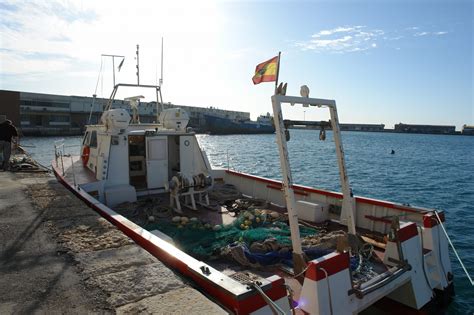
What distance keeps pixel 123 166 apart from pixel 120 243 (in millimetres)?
5071

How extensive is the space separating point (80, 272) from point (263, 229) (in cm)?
379

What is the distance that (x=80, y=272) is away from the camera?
A: 375 centimetres

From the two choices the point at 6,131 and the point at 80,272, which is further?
the point at 6,131

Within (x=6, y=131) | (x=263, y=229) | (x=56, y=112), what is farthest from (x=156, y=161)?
(x=56, y=112)

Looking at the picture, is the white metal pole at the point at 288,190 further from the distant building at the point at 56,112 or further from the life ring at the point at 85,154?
the distant building at the point at 56,112

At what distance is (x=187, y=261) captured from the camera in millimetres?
3859

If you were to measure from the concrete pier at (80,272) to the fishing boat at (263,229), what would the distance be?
0.94 ft

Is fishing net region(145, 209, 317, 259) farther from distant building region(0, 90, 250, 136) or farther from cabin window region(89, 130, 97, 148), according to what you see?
distant building region(0, 90, 250, 136)

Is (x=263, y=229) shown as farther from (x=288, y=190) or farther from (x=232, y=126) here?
(x=232, y=126)

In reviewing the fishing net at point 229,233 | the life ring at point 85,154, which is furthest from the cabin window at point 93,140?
the fishing net at point 229,233

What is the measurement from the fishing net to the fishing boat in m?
0.02

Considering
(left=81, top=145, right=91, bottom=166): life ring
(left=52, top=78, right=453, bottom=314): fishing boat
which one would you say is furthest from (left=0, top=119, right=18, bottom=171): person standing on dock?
(left=81, top=145, right=91, bottom=166): life ring

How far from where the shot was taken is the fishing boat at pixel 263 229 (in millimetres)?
3850

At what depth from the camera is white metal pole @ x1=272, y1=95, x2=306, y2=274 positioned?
4617 millimetres
